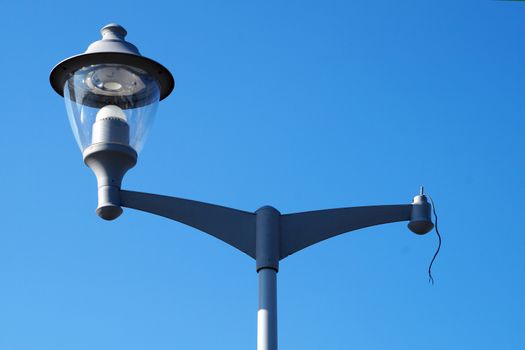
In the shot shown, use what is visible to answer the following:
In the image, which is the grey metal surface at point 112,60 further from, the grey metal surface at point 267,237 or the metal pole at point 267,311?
the metal pole at point 267,311

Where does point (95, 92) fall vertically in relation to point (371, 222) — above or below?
above

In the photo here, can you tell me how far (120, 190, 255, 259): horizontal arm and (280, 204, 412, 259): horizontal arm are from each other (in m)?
0.22

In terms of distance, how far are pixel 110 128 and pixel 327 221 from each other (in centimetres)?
146

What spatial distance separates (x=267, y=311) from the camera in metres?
8.45

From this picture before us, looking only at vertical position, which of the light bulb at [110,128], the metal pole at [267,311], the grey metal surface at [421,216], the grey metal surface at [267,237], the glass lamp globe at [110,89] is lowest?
the metal pole at [267,311]

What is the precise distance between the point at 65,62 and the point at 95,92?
263mm

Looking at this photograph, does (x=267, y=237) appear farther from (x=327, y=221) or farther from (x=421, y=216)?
(x=421, y=216)

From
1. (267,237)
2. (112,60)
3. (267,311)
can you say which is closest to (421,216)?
(267,237)

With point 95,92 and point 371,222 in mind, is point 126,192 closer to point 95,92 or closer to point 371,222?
point 95,92

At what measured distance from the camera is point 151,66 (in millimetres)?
8945

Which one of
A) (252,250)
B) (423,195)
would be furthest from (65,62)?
(423,195)

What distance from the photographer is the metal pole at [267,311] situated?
27.4 feet

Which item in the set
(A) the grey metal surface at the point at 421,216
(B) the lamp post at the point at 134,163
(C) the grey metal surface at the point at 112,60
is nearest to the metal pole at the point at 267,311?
(B) the lamp post at the point at 134,163

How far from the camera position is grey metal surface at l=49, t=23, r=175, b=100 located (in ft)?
29.0
